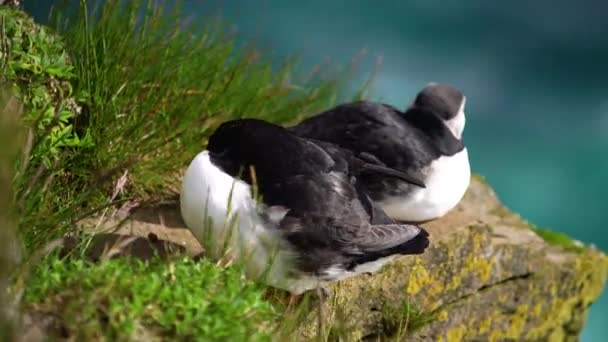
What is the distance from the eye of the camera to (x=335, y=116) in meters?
5.80

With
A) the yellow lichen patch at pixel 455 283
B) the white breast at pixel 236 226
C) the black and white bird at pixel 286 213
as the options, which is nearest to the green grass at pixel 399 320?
the yellow lichen patch at pixel 455 283

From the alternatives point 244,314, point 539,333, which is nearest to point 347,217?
point 244,314

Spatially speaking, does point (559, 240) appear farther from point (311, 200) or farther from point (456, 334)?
point (311, 200)

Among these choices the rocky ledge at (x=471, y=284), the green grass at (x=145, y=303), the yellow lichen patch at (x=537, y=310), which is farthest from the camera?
the yellow lichen patch at (x=537, y=310)

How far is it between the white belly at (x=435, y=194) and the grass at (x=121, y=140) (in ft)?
4.74

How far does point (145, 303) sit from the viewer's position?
10.2 feet

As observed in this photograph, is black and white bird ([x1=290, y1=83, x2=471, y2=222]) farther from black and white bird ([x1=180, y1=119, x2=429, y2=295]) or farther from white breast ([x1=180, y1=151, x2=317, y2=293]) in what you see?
white breast ([x1=180, y1=151, x2=317, y2=293])

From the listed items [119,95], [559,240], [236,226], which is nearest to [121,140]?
[119,95]

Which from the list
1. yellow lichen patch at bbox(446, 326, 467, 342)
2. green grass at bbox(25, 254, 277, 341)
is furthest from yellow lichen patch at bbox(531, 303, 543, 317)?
green grass at bbox(25, 254, 277, 341)

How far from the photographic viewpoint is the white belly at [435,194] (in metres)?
5.51

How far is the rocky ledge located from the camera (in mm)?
5332

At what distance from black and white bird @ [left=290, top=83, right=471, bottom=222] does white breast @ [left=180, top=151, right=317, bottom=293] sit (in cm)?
111

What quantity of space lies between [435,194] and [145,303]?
289 cm

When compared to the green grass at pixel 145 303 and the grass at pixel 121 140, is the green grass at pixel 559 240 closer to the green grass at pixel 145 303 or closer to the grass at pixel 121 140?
the grass at pixel 121 140
